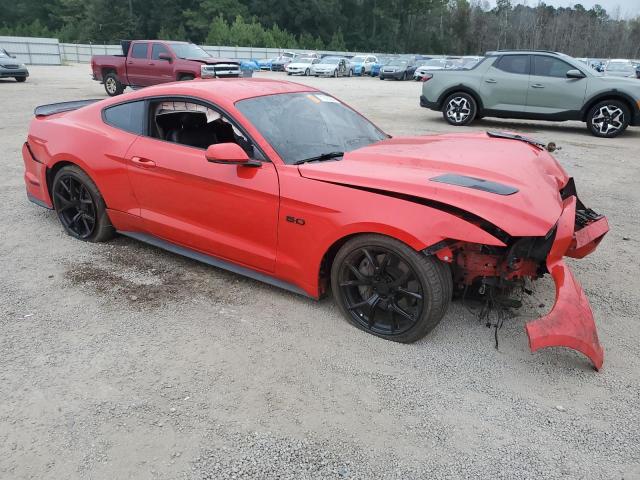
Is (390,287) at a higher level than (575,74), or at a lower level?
lower

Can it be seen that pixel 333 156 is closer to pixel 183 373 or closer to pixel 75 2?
pixel 183 373

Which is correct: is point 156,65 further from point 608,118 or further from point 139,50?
point 608,118

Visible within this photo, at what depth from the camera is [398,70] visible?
99.2ft

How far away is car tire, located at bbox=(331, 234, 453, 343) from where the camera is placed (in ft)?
9.75

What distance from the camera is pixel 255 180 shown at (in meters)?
3.44

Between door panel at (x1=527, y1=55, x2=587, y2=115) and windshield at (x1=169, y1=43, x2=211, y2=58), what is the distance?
10008 mm

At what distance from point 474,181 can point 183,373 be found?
206 cm

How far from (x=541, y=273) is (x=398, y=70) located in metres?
29.2

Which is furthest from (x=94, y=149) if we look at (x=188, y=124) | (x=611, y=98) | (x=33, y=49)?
(x=33, y=49)

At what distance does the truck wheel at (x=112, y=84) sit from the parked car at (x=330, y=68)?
663 inches

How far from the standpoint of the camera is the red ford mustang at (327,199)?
115 inches

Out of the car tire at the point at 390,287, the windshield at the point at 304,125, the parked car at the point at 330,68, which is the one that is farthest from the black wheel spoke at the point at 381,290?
the parked car at the point at 330,68

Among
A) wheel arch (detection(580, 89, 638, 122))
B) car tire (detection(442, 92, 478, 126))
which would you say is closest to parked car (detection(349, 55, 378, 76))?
car tire (detection(442, 92, 478, 126))

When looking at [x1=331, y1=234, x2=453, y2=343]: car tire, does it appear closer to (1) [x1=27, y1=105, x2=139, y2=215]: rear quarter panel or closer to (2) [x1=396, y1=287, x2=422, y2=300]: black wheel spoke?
(2) [x1=396, y1=287, x2=422, y2=300]: black wheel spoke
